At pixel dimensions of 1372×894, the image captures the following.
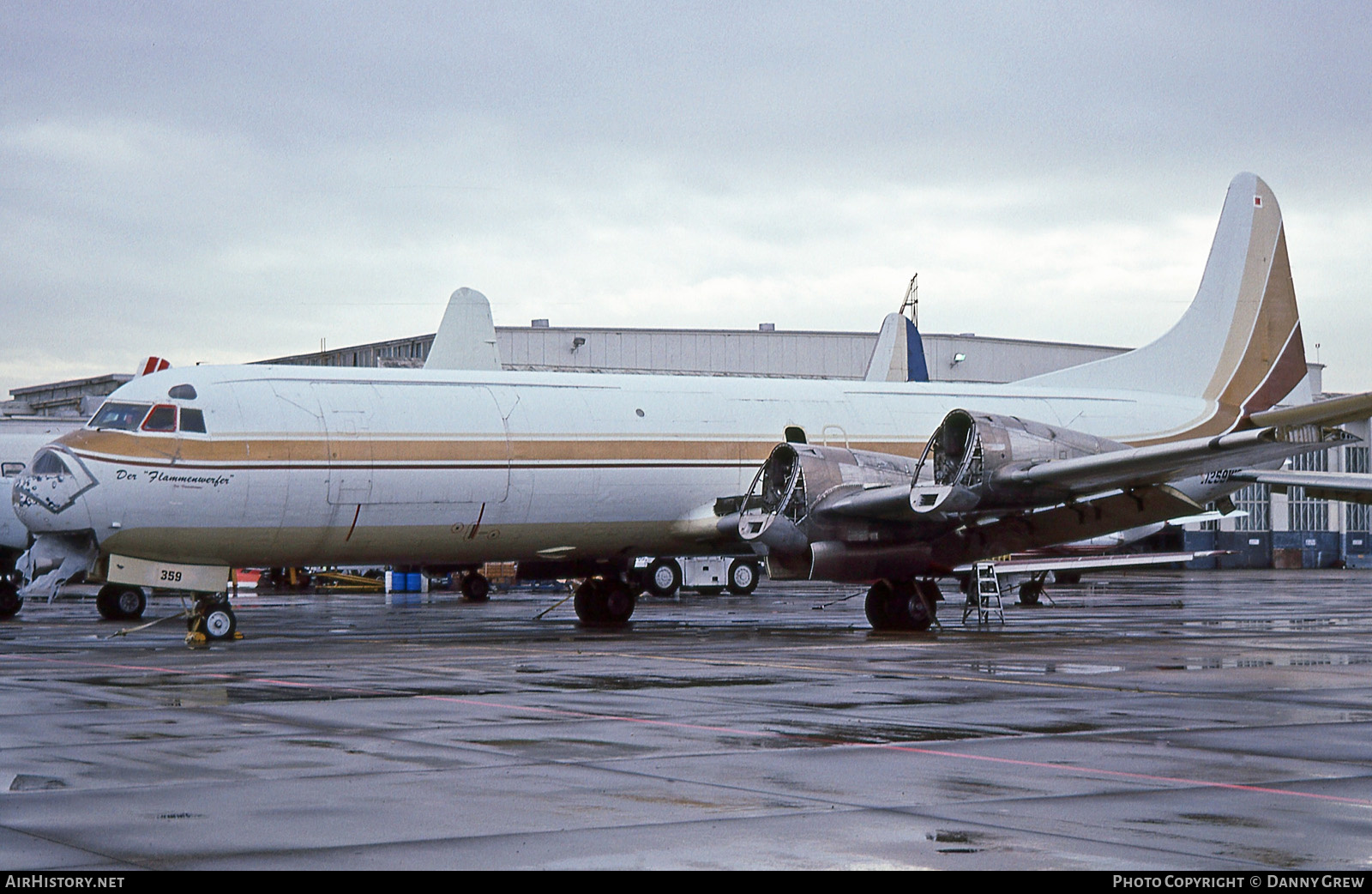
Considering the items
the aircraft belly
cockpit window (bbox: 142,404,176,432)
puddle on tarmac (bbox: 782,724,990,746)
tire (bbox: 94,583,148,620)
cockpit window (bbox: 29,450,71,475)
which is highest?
cockpit window (bbox: 142,404,176,432)

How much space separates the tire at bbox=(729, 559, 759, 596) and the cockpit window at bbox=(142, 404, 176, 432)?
2294 cm

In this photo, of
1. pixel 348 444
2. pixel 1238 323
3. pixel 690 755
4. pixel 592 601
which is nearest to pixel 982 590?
pixel 592 601

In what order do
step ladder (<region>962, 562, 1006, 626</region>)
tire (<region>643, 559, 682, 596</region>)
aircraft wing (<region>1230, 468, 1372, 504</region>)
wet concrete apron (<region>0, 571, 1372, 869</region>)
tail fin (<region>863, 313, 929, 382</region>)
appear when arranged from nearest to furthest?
wet concrete apron (<region>0, 571, 1372, 869</region>)
aircraft wing (<region>1230, 468, 1372, 504</region>)
step ladder (<region>962, 562, 1006, 626</region>)
tire (<region>643, 559, 682, 596</region>)
tail fin (<region>863, 313, 929, 382</region>)

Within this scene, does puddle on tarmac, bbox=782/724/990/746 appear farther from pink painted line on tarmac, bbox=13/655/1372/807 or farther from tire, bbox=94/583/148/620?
tire, bbox=94/583/148/620

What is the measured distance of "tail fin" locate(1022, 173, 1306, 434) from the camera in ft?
97.0

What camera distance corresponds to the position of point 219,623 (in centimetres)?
2112

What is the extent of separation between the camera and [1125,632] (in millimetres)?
22578

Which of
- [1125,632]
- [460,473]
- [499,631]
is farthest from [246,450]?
[1125,632]

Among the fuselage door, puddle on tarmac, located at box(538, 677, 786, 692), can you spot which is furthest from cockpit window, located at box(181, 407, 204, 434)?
puddle on tarmac, located at box(538, 677, 786, 692)

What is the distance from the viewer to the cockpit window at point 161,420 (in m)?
20.6

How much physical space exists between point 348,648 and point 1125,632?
11.7 m

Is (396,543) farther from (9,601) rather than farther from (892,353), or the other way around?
(892,353)

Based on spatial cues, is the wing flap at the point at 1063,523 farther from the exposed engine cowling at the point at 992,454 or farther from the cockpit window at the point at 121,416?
the cockpit window at the point at 121,416
